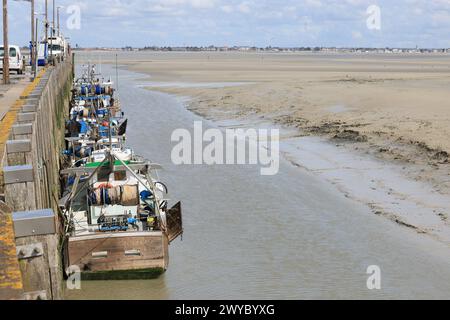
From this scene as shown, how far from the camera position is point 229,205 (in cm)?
1856

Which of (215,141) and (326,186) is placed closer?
(326,186)

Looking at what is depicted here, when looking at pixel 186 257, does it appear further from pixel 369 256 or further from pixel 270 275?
pixel 369 256

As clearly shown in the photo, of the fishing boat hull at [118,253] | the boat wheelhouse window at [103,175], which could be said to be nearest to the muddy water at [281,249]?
the fishing boat hull at [118,253]

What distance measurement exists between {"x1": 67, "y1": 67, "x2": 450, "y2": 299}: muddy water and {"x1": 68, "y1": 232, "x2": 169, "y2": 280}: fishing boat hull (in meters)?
0.35

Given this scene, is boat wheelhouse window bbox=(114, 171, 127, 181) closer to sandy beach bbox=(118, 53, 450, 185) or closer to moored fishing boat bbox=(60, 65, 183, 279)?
moored fishing boat bbox=(60, 65, 183, 279)

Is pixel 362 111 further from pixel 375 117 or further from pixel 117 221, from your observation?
pixel 117 221

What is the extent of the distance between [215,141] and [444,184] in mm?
12280

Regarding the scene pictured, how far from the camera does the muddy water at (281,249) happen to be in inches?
502

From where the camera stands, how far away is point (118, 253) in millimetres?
12805

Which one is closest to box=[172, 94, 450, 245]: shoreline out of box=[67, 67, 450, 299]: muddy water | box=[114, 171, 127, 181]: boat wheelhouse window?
box=[67, 67, 450, 299]: muddy water

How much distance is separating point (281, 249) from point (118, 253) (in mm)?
3791

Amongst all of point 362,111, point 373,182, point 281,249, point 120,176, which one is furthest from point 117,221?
point 362,111
